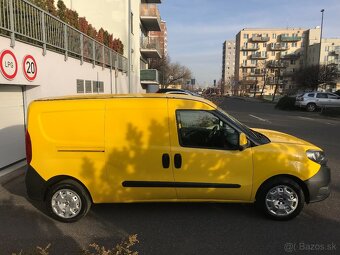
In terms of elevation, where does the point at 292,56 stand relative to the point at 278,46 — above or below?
below

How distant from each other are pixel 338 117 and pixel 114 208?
21338 mm

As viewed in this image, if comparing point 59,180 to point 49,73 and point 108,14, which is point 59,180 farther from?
point 108,14

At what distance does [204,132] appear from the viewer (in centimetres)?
487

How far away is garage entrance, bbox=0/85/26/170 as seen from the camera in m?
7.67

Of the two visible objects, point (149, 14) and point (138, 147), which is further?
point (149, 14)

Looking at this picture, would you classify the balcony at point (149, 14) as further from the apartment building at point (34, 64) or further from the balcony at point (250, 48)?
the balcony at point (250, 48)

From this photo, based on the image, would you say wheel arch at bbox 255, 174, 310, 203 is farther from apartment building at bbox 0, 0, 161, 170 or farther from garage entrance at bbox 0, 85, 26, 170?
garage entrance at bbox 0, 85, 26, 170

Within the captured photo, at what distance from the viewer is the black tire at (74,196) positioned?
4777 mm

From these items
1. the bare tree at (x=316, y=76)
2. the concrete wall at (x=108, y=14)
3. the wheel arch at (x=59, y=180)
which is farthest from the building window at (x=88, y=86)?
the bare tree at (x=316, y=76)

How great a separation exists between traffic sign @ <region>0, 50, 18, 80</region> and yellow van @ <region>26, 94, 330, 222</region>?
2.81 meters

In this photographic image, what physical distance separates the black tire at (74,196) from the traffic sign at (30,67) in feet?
14.0

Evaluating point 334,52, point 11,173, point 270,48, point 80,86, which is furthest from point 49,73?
point 270,48

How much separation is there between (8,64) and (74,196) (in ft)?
13.0

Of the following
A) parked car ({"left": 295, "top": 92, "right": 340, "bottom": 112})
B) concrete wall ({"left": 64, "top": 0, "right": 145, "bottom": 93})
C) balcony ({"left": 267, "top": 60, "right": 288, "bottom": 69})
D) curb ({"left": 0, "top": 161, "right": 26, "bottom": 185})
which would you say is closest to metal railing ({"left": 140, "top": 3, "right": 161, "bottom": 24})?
concrete wall ({"left": 64, "top": 0, "right": 145, "bottom": 93})
